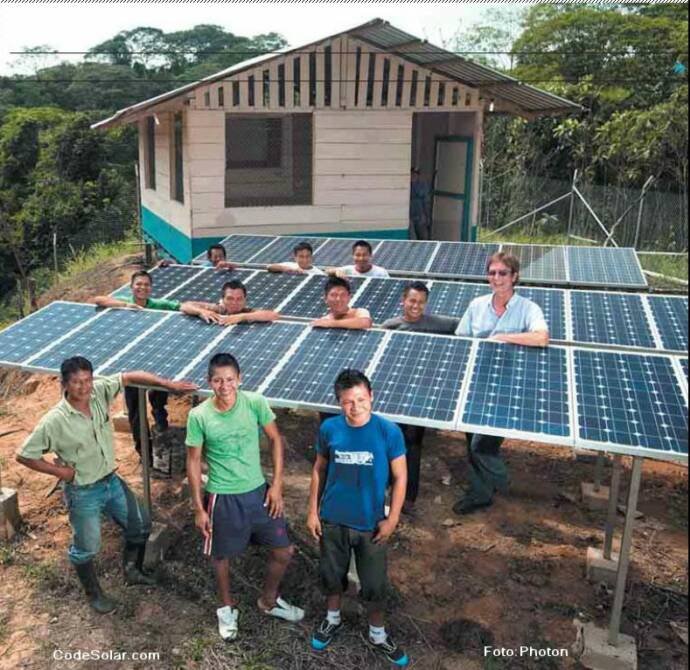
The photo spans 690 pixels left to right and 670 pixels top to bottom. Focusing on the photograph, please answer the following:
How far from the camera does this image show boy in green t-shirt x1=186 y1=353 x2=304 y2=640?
5.00m

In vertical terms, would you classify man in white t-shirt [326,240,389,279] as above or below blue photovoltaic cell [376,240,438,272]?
above

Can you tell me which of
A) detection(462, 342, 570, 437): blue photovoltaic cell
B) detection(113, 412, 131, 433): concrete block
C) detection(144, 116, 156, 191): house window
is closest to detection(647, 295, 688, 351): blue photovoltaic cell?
detection(462, 342, 570, 437): blue photovoltaic cell

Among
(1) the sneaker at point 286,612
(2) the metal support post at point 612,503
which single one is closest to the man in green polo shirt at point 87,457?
(1) the sneaker at point 286,612

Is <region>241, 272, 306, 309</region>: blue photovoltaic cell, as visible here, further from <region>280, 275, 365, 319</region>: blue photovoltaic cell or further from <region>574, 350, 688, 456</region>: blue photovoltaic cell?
<region>574, 350, 688, 456</region>: blue photovoltaic cell

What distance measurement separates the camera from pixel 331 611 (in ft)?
17.2

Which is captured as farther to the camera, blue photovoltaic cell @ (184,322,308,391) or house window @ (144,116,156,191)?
house window @ (144,116,156,191)

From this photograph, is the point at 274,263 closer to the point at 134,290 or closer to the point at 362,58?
the point at 134,290

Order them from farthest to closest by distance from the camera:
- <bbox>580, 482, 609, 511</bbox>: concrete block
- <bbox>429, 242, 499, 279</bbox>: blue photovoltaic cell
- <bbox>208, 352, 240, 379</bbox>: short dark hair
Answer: <bbox>429, 242, 499, 279</bbox>: blue photovoltaic cell, <bbox>580, 482, 609, 511</bbox>: concrete block, <bbox>208, 352, 240, 379</bbox>: short dark hair

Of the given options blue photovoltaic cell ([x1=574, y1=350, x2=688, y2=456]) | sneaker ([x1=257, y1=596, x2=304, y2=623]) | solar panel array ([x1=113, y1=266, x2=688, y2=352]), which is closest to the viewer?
blue photovoltaic cell ([x1=574, y1=350, x2=688, y2=456])

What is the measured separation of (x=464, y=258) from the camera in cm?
1062

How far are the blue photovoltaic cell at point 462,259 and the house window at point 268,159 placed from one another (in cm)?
401

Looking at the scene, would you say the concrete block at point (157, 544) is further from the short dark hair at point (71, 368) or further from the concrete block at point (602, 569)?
the concrete block at point (602, 569)

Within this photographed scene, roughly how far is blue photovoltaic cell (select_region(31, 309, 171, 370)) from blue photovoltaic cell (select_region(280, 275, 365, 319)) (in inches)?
53.7

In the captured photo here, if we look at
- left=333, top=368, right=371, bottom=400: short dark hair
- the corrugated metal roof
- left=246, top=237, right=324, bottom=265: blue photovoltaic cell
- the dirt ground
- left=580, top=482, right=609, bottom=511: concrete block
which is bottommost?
the dirt ground
